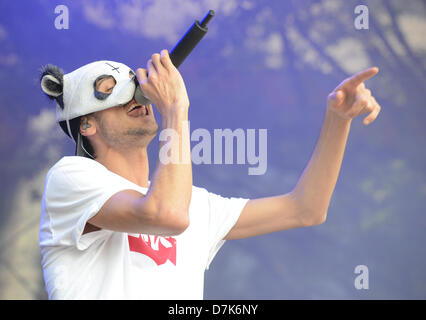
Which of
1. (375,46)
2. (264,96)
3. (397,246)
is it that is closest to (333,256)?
(397,246)

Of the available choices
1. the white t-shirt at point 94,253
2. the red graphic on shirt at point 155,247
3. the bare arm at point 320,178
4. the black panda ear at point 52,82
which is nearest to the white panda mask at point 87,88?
the black panda ear at point 52,82

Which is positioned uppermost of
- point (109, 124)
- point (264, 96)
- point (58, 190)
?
point (264, 96)

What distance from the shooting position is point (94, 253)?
4.62 feet

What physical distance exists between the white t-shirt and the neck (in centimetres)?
14

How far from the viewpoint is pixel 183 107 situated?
4.35ft

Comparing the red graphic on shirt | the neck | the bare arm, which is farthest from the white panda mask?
the bare arm

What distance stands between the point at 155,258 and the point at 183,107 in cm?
41

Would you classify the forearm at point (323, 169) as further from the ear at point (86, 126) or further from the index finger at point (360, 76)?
the ear at point (86, 126)

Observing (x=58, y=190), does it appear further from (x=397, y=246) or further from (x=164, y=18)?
(x=397, y=246)

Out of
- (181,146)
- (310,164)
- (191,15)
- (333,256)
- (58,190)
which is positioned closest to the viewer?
(181,146)

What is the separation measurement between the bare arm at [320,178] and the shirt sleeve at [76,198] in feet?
1.59

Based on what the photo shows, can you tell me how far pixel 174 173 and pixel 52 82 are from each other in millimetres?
701

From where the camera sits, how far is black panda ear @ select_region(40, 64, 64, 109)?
1.74 metres

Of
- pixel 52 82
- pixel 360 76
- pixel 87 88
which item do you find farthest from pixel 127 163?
pixel 360 76
